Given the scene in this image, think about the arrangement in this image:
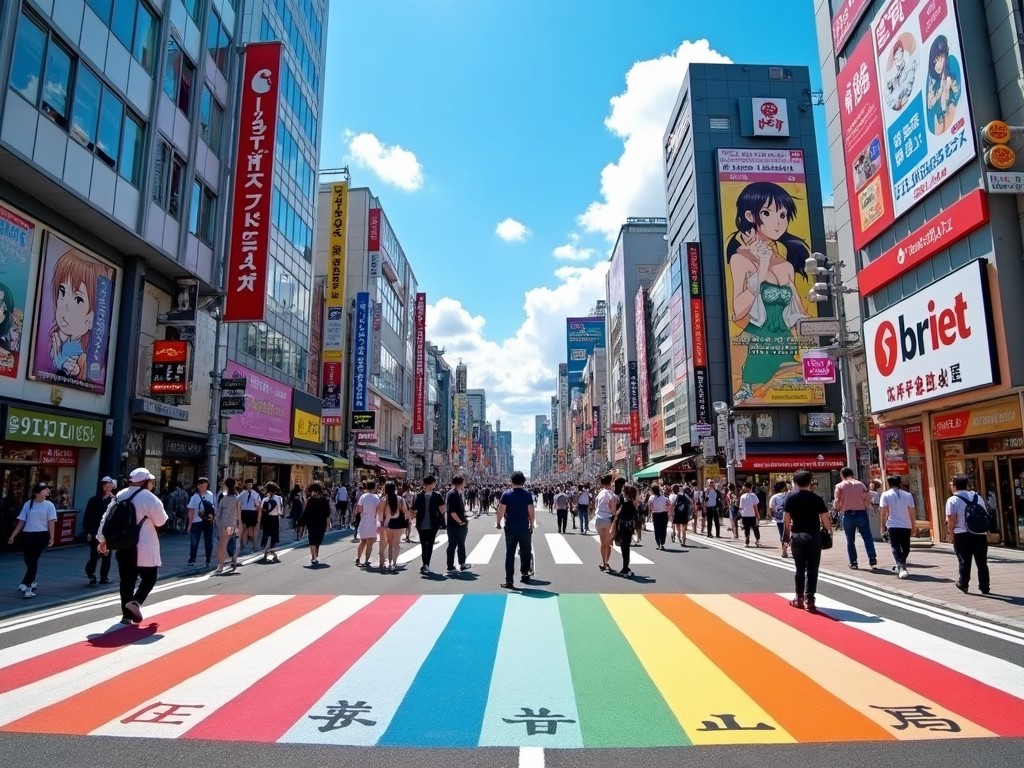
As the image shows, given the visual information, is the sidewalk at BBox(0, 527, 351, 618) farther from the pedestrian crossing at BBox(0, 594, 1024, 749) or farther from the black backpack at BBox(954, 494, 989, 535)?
the black backpack at BBox(954, 494, 989, 535)

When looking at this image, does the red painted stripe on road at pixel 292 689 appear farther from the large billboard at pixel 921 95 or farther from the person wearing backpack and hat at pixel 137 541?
the large billboard at pixel 921 95

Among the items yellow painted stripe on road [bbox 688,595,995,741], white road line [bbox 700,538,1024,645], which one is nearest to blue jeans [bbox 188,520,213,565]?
yellow painted stripe on road [bbox 688,595,995,741]

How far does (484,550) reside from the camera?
16047 mm

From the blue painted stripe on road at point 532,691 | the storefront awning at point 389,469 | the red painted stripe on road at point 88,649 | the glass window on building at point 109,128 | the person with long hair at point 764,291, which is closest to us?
the blue painted stripe on road at point 532,691

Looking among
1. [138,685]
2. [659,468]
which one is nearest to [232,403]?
[138,685]

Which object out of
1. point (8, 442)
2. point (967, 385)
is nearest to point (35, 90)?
point (8, 442)

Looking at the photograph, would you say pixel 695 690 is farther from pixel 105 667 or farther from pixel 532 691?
pixel 105 667

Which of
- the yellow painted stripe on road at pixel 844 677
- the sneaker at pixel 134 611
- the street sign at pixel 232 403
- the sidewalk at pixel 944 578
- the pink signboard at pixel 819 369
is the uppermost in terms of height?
the pink signboard at pixel 819 369

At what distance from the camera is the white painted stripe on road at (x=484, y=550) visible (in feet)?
45.3

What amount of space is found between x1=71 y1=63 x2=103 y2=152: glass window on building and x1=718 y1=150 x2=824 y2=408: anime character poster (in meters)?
37.8

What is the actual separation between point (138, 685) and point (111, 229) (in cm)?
1672

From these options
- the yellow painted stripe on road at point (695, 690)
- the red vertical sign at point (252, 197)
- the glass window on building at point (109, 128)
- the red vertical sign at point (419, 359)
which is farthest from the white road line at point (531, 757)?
the red vertical sign at point (419, 359)

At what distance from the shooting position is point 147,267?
20.9 m

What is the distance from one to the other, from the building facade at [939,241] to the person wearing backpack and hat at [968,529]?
6759 mm
